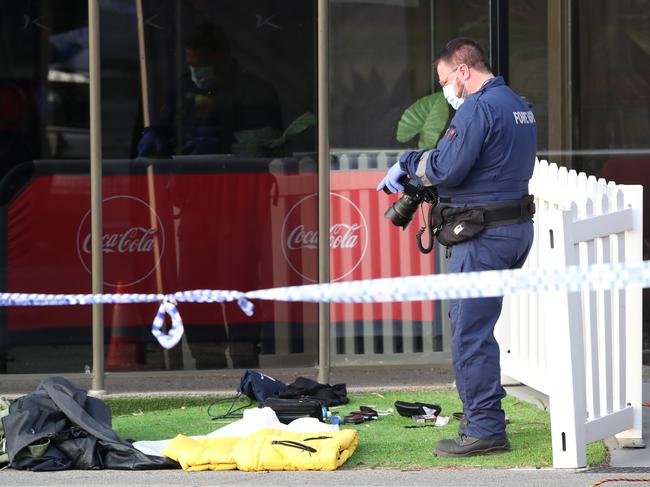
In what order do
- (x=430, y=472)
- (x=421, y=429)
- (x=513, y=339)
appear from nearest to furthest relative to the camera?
(x=430, y=472) → (x=421, y=429) → (x=513, y=339)

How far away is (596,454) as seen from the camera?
5.89 m

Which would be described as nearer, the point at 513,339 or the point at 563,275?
the point at 563,275

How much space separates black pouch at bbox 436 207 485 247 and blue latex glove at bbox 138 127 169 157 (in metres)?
2.52

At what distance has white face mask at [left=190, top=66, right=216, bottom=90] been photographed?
307 inches

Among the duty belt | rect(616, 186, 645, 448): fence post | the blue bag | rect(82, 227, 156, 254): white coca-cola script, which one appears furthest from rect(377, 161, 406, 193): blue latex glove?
rect(82, 227, 156, 254): white coca-cola script

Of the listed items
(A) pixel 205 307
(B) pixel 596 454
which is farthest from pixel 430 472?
(A) pixel 205 307

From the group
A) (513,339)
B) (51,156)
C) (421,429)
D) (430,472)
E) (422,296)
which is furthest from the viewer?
(51,156)

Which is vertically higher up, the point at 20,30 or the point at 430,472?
the point at 20,30

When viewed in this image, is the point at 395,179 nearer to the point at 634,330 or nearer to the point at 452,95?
the point at 452,95

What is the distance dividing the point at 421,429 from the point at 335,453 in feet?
3.17

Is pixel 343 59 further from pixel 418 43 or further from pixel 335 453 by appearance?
pixel 335 453

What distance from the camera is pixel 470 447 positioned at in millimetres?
5910

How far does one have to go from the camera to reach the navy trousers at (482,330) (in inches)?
229

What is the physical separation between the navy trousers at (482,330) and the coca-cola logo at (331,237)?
2102 millimetres
